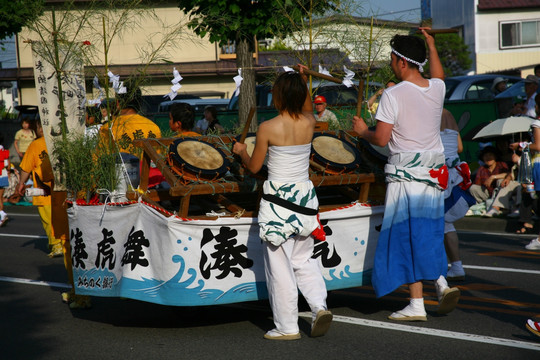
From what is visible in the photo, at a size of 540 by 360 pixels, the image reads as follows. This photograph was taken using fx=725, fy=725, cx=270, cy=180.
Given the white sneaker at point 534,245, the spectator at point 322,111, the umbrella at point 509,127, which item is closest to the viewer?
the spectator at point 322,111

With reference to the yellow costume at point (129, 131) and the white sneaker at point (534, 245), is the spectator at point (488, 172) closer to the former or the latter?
the white sneaker at point (534, 245)

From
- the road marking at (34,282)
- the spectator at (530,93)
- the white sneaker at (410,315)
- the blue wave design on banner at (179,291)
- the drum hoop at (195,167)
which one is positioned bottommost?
the road marking at (34,282)

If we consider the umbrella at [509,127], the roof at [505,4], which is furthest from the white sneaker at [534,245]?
the roof at [505,4]

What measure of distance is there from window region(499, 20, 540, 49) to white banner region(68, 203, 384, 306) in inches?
1302

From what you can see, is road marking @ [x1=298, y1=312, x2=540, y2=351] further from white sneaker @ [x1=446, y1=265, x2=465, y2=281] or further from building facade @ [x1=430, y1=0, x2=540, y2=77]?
building facade @ [x1=430, y1=0, x2=540, y2=77]

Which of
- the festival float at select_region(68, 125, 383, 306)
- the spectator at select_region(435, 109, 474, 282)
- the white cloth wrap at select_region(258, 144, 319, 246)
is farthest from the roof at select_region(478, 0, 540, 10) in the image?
the white cloth wrap at select_region(258, 144, 319, 246)

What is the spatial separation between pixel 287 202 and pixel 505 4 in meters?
34.1

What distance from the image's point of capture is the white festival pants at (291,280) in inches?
207

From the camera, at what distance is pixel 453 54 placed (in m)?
36.5

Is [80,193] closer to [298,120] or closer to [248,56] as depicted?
[298,120]

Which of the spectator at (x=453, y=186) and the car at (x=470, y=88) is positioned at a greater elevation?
the car at (x=470, y=88)

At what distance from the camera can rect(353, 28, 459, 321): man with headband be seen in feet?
18.4

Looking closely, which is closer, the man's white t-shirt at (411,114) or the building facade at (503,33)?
the man's white t-shirt at (411,114)

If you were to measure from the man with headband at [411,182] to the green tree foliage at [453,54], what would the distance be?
103 ft
